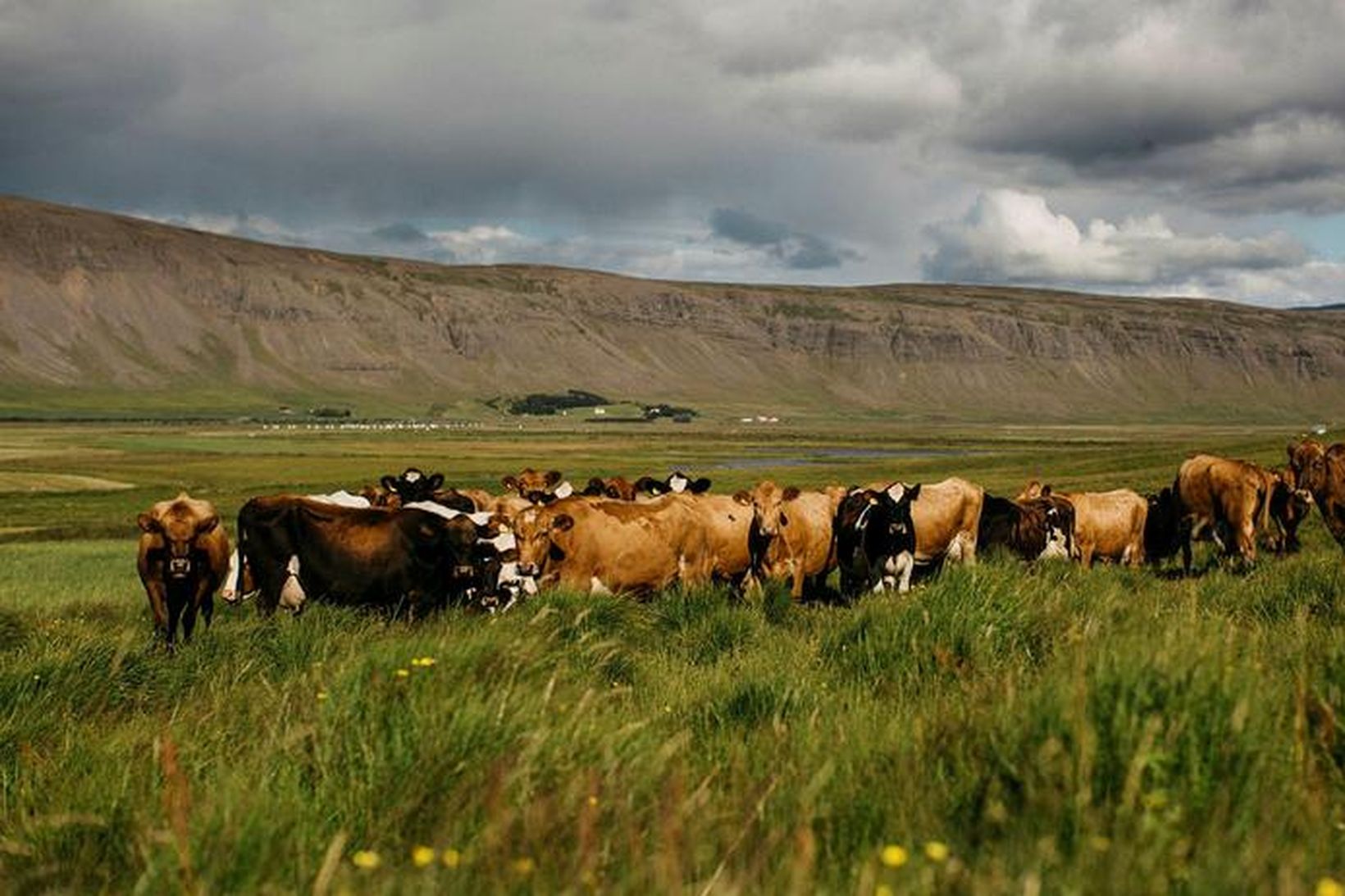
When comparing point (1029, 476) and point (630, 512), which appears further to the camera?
point (1029, 476)

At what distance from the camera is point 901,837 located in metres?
3.91

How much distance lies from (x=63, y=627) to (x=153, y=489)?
229 feet

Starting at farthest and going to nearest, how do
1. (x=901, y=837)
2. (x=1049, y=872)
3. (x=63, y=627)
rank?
1. (x=63, y=627)
2. (x=901, y=837)
3. (x=1049, y=872)

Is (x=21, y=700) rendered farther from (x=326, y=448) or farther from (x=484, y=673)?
(x=326, y=448)

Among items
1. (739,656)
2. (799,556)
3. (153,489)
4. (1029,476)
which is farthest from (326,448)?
(739,656)

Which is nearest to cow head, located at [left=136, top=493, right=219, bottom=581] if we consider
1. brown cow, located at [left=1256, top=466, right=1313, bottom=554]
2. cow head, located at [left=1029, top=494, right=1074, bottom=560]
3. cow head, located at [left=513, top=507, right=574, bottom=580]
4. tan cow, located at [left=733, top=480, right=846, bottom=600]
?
cow head, located at [left=513, top=507, right=574, bottom=580]

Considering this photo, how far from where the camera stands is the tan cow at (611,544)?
15555mm

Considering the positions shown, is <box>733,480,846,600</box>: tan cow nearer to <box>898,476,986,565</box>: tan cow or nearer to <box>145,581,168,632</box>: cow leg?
<box>898,476,986,565</box>: tan cow

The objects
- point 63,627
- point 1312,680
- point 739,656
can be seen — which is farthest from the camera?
point 63,627

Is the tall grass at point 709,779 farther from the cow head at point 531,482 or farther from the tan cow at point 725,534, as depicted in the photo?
the cow head at point 531,482

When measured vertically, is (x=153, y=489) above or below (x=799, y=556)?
below

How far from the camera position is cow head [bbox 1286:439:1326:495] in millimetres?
20672

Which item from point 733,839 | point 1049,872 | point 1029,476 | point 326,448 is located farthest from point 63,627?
point 326,448

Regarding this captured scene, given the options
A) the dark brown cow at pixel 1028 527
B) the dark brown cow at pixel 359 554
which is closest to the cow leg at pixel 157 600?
the dark brown cow at pixel 359 554
